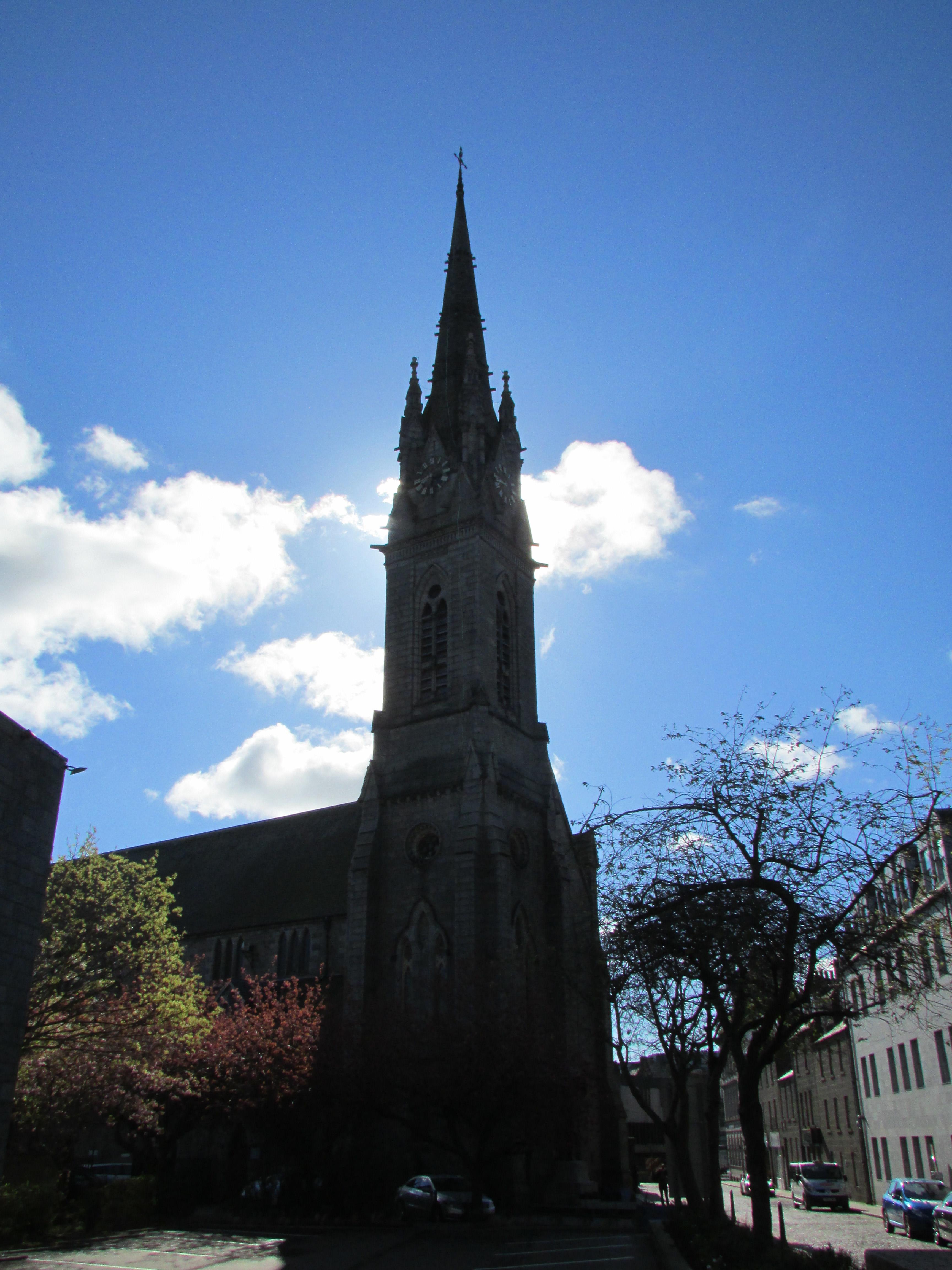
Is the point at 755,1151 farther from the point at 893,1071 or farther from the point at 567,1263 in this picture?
the point at 893,1071

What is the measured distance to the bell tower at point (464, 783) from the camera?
32500 mm

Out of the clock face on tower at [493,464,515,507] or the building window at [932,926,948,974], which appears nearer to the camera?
the building window at [932,926,948,974]

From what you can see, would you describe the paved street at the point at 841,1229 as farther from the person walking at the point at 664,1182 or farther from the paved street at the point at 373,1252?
the paved street at the point at 373,1252

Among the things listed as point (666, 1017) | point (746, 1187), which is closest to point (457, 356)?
point (666, 1017)

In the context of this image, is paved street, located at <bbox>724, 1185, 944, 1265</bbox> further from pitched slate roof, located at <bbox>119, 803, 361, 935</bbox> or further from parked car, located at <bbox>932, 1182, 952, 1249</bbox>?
pitched slate roof, located at <bbox>119, 803, 361, 935</bbox>

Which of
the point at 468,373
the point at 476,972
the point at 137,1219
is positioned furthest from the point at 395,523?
the point at 137,1219

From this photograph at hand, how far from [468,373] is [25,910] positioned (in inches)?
1445

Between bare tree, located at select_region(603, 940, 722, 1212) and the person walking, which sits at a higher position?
bare tree, located at select_region(603, 940, 722, 1212)

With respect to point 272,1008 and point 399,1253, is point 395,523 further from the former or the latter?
point 399,1253

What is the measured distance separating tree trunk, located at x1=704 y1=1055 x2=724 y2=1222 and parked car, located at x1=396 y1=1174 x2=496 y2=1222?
22.6ft

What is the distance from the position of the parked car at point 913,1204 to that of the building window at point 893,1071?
10.9 meters

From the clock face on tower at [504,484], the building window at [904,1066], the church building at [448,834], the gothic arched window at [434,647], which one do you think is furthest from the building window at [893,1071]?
the clock face on tower at [504,484]

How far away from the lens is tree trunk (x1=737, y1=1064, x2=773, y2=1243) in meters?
13.8

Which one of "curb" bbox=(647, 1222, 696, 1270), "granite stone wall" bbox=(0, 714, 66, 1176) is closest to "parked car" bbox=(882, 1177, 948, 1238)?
"curb" bbox=(647, 1222, 696, 1270)
